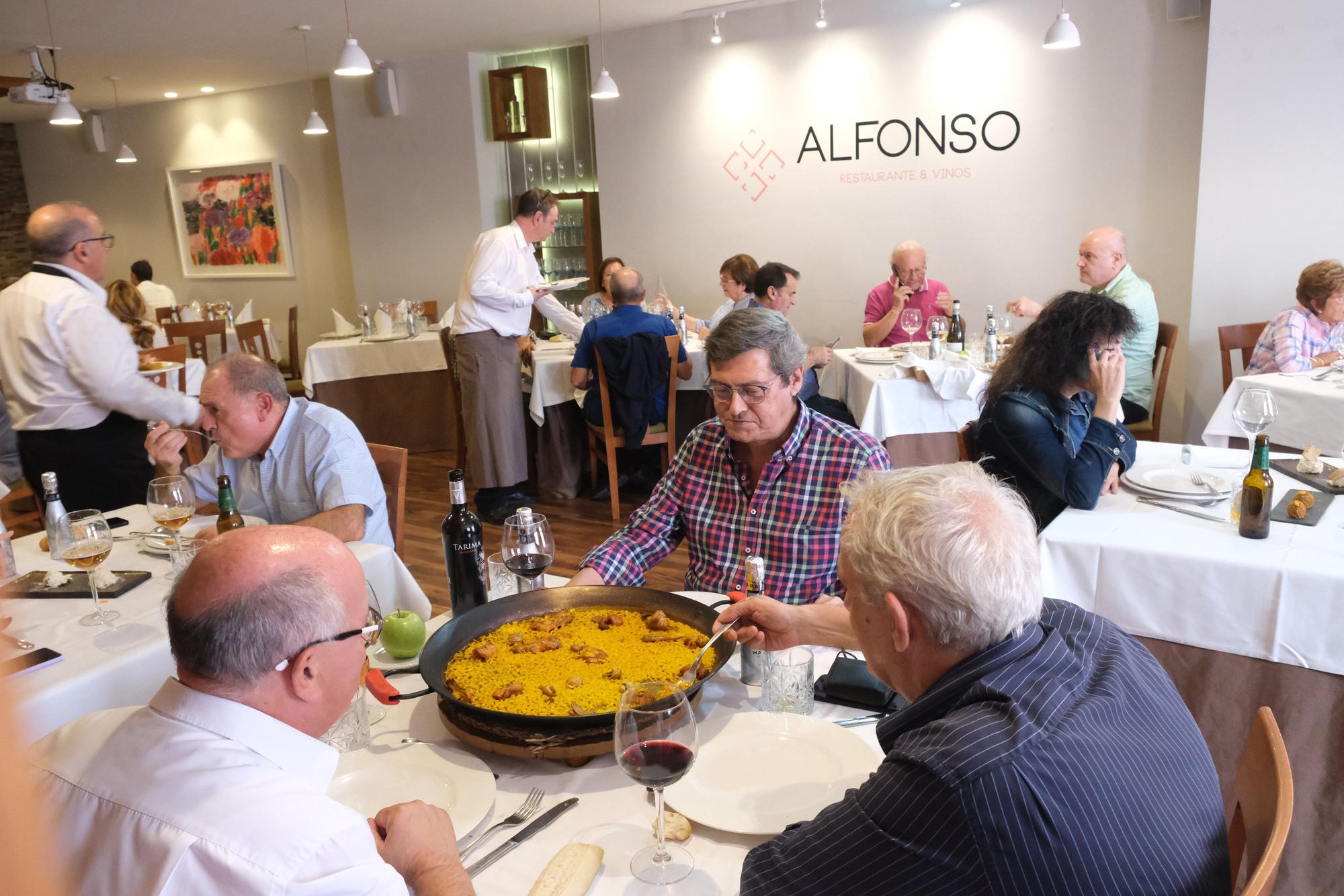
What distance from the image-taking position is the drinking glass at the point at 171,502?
7.38 feet

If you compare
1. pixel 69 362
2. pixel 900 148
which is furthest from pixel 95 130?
pixel 900 148

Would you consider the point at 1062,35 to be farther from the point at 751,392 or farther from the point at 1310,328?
the point at 751,392

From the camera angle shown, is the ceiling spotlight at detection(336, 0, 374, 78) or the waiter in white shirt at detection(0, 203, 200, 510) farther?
the ceiling spotlight at detection(336, 0, 374, 78)

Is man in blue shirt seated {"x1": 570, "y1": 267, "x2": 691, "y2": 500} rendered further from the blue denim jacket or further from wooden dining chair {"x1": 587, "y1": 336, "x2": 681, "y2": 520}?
the blue denim jacket

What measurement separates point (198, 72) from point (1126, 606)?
29.6 ft

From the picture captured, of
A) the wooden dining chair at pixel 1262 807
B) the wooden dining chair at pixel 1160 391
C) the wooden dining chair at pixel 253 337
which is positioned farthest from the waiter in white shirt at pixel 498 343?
the wooden dining chair at pixel 1262 807

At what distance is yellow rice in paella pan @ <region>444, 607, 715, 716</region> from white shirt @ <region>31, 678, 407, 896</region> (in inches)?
15.8

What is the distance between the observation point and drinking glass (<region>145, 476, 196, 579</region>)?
225 cm

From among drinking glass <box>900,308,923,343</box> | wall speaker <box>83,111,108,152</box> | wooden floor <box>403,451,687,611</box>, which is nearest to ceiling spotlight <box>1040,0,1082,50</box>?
drinking glass <box>900,308,923,343</box>

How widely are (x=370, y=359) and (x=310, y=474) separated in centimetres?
417

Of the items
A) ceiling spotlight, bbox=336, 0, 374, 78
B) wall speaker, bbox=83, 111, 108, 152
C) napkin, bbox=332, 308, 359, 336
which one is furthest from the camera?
wall speaker, bbox=83, 111, 108, 152

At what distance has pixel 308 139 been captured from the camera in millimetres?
9312

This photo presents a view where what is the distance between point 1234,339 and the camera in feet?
16.7

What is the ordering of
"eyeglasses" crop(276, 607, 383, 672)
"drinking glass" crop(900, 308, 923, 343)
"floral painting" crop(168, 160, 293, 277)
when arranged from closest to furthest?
"eyeglasses" crop(276, 607, 383, 672) → "drinking glass" crop(900, 308, 923, 343) → "floral painting" crop(168, 160, 293, 277)
